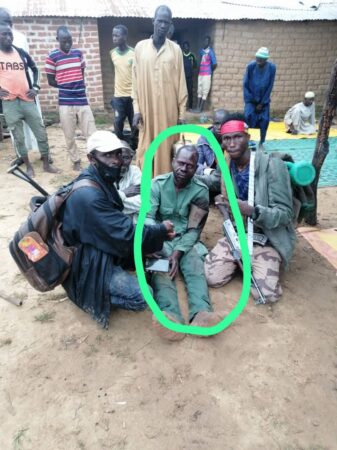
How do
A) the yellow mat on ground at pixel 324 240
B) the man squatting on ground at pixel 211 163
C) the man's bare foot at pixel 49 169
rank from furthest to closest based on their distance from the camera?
the man's bare foot at pixel 49 169
the man squatting on ground at pixel 211 163
the yellow mat on ground at pixel 324 240

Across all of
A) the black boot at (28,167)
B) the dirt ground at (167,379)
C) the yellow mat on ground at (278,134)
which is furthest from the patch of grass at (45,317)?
the yellow mat on ground at (278,134)

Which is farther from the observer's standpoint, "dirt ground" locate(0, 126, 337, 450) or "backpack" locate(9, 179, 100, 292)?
"backpack" locate(9, 179, 100, 292)

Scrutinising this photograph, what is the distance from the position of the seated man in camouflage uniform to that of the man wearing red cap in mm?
198

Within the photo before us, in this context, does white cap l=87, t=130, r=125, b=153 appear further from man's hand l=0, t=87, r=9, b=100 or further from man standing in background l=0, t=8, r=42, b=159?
man standing in background l=0, t=8, r=42, b=159

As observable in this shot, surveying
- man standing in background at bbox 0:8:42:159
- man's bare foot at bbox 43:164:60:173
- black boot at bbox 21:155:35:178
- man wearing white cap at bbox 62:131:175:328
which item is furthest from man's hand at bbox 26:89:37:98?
man wearing white cap at bbox 62:131:175:328

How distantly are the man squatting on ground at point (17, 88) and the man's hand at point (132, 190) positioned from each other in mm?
2999

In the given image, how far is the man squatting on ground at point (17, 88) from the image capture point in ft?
16.9

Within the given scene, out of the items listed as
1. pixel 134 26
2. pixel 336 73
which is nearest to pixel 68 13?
pixel 134 26

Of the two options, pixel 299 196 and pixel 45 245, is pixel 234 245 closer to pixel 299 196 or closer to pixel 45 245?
pixel 299 196

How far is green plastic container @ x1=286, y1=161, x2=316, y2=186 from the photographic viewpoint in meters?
2.89

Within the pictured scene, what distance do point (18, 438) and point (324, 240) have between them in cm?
347

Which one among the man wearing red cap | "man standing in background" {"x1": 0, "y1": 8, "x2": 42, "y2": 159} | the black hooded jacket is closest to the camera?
the black hooded jacket

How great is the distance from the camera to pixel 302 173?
2.91 metres

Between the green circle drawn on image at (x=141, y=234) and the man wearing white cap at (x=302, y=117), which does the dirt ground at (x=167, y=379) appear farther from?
the man wearing white cap at (x=302, y=117)
